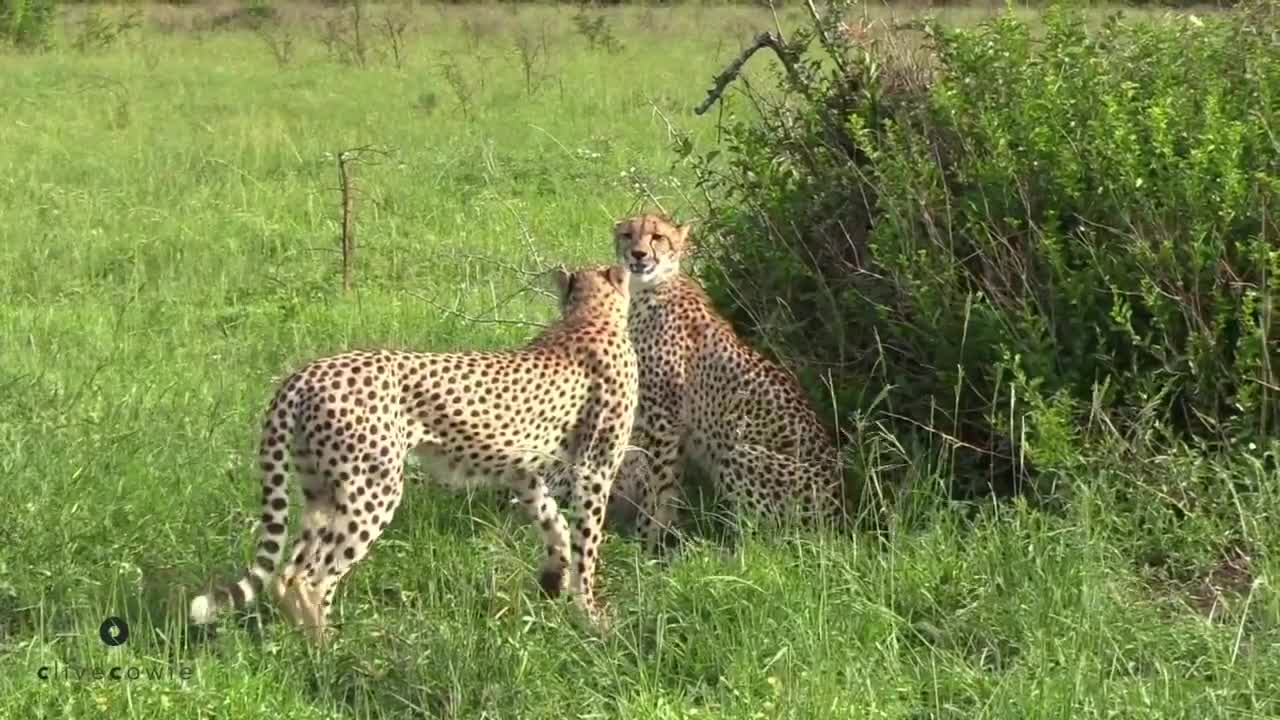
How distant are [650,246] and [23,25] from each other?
47.2ft

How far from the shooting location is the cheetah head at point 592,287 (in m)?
4.41

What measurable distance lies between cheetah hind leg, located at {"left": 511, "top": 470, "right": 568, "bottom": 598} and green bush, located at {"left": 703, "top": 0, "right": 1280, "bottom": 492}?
35.7 inches

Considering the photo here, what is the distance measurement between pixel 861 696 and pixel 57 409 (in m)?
3.01

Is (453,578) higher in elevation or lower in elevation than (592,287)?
lower

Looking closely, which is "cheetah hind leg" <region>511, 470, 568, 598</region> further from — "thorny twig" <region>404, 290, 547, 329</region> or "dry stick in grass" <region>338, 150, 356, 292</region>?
"dry stick in grass" <region>338, 150, 356, 292</region>

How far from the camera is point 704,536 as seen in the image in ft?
14.7

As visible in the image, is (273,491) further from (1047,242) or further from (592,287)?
(1047,242)

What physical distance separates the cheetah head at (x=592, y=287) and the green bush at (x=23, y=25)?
46.7 feet

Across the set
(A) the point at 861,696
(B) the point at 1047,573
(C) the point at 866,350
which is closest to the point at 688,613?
(A) the point at 861,696

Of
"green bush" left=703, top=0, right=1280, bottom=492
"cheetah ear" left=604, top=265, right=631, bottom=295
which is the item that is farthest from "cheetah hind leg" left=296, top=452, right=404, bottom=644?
"green bush" left=703, top=0, right=1280, bottom=492

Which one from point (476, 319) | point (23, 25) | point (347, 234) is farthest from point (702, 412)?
point (23, 25)

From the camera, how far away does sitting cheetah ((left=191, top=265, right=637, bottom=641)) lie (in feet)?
11.8

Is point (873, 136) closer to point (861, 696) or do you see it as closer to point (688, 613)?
point (688, 613)

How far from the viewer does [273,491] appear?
3.67m
